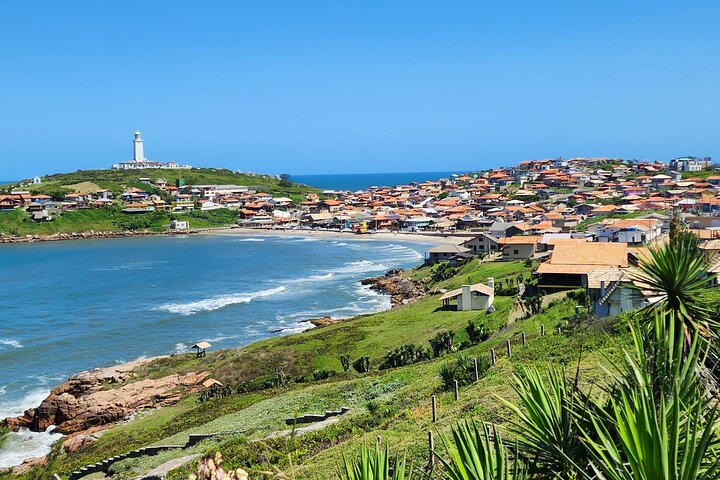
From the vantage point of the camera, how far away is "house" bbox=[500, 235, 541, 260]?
164 feet

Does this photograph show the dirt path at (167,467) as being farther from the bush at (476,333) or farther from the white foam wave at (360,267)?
the white foam wave at (360,267)

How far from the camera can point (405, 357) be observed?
85.3 ft

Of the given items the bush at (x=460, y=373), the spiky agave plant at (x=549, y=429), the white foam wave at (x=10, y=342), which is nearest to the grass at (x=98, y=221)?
the white foam wave at (x=10, y=342)

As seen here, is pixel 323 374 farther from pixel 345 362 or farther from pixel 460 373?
pixel 460 373

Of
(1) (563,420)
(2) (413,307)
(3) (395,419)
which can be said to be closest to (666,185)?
(2) (413,307)

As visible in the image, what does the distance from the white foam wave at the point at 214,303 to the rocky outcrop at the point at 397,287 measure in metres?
8.38

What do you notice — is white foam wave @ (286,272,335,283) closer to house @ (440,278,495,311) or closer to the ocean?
the ocean

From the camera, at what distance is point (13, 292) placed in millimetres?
59000

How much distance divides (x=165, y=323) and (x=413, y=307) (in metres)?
17.9

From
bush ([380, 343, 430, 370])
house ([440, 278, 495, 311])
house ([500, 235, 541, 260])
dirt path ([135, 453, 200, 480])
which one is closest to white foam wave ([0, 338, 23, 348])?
bush ([380, 343, 430, 370])

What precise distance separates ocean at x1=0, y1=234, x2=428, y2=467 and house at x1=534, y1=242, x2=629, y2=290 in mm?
16344

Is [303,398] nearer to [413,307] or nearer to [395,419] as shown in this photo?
[395,419]

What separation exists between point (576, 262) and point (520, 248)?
1559 cm

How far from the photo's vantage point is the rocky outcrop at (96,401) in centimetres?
2852
